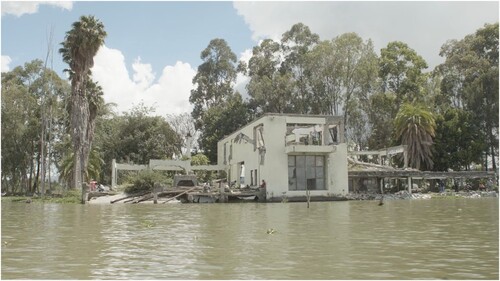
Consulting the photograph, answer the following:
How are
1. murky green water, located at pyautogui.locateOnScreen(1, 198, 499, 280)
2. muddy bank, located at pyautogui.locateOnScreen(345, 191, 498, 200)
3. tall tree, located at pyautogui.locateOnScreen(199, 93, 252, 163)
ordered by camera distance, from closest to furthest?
murky green water, located at pyautogui.locateOnScreen(1, 198, 499, 280)
muddy bank, located at pyautogui.locateOnScreen(345, 191, 498, 200)
tall tree, located at pyautogui.locateOnScreen(199, 93, 252, 163)

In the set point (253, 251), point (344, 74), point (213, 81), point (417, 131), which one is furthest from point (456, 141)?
point (253, 251)

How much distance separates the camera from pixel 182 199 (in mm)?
40406

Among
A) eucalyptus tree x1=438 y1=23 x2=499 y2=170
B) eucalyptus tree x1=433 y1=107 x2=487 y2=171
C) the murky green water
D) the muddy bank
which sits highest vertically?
eucalyptus tree x1=438 y1=23 x2=499 y2=170

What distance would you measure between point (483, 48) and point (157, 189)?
41.3 metres

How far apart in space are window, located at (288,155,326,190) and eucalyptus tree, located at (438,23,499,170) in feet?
76.2

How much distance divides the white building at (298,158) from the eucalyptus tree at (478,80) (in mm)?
21074

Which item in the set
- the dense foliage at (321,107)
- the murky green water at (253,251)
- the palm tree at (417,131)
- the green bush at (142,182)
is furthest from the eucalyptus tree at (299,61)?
the murky green water at (253,251)

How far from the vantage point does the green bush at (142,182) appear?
141 feet

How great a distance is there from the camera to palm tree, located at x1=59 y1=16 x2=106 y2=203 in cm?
4450

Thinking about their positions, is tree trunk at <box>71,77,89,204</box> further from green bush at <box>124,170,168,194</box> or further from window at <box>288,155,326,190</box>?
window at <box>288,155,326,190</box>

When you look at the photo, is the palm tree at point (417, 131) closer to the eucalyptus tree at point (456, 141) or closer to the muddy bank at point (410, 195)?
the eucalyptus tree at point (456, 141)

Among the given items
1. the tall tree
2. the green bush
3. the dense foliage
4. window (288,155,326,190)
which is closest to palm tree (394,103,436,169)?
the dense foliage

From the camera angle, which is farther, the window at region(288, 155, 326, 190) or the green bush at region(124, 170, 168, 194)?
the window at region(288, 155, 326, 190)

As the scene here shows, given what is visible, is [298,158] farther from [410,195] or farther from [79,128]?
[79,128]
